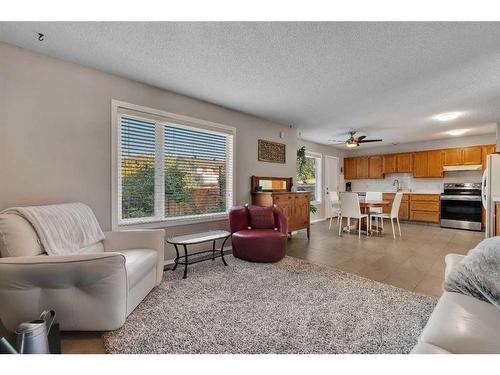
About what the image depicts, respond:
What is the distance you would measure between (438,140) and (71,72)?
8146mm

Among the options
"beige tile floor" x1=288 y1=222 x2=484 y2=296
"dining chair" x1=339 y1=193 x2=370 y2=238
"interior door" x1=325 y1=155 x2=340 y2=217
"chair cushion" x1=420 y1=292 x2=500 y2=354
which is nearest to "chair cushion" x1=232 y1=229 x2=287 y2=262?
"beige tile floor" x1=288 y1=222 x2=484 y2=296

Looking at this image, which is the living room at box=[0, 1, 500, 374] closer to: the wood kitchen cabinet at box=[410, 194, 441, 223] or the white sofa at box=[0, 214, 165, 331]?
the white sofa at box=[0, 214, 165, 331]

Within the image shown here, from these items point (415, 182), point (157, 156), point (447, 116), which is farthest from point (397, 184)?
point (157, 156)

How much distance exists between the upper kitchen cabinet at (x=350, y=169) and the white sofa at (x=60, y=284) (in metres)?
7.57

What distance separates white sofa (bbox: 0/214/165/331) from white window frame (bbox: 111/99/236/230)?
998 millimetres

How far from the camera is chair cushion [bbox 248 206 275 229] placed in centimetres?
346

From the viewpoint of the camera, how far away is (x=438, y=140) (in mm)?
6254

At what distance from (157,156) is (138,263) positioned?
1595 mm

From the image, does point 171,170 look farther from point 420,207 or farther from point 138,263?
point 420,207

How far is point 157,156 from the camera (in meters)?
3.05

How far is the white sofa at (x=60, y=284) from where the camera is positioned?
148 centimetres

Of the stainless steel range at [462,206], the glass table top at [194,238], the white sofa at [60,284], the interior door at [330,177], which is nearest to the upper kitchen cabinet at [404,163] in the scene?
the stainless steel range at [462,206]

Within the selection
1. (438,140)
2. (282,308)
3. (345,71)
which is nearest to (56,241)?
(282,308)

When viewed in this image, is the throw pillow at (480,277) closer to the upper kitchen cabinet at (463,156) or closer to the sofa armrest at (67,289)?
the sofa armrest at (67,289)
